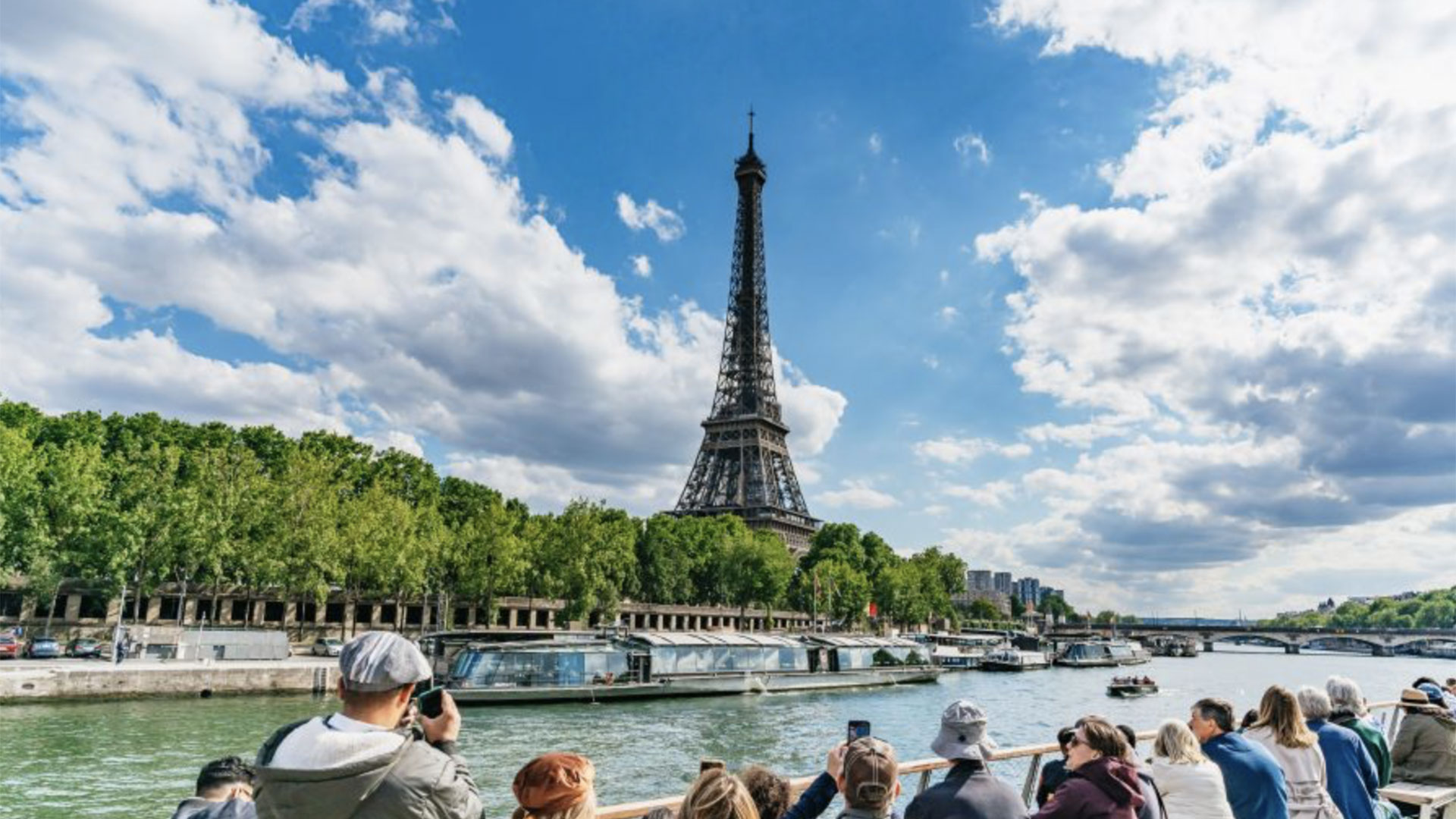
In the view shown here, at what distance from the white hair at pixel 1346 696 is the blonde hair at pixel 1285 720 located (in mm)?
1200

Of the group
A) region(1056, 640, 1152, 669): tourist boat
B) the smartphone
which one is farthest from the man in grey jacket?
region(1056, 640, 1152, 669): tourist boat

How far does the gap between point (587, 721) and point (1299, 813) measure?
2932 centimetres

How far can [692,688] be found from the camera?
4472 centimetres

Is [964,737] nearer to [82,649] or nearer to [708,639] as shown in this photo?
[708,639]

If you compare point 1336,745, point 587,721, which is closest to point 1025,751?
point 1336,745

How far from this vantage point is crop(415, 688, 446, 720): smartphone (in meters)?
4.29

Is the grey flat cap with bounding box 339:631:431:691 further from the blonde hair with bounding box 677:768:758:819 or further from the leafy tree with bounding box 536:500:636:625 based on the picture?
the leafy tree with bounding box 536:500:636:625

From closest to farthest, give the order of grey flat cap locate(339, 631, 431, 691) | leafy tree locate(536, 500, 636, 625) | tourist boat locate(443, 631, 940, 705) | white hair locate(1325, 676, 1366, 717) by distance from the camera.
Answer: grey flat cap locate(339, 631, 431, 691) → white hair locate(1325, 676, 1366, 717) → tourist boat locate(443, 631, 940, 705) → leafy tree locate(536, 500, 636, 625)

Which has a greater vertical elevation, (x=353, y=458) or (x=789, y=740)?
(x=353, y=458)

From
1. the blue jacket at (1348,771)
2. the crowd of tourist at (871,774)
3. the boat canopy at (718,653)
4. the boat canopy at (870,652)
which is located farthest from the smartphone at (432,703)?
the boat canopy at (870,652)

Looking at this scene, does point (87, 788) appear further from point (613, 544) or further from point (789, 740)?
point (613, 544)

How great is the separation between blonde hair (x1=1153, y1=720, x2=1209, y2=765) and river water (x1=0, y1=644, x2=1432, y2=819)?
46.6 feet

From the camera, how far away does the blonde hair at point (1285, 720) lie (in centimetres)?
711

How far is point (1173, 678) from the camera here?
3241 inches
